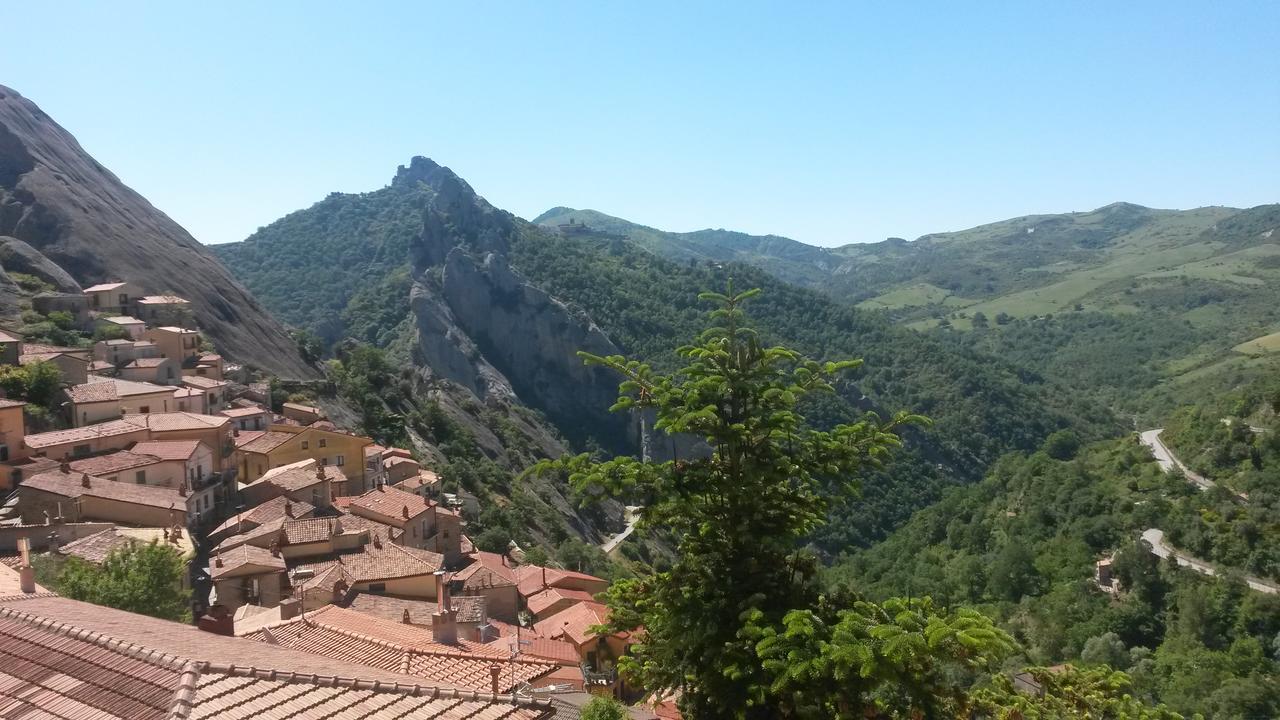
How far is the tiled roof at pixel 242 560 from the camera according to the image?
2448cm

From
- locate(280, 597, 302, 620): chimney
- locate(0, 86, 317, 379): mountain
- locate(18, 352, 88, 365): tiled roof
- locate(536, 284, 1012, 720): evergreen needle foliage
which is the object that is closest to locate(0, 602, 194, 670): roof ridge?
locate(536, 284, 1012, 720): evergreen needle foliage

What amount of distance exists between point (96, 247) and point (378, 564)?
1793 inches

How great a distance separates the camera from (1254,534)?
1917 inches

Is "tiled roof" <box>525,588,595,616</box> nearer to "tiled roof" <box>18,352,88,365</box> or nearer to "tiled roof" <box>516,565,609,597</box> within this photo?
"tiled roof" <box>516,565,609,597</box>

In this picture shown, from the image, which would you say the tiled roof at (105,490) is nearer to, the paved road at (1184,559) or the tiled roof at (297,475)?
the tiled roof at (297,475)

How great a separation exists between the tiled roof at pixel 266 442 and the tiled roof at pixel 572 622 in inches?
612

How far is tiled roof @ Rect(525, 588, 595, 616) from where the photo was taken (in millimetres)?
30922

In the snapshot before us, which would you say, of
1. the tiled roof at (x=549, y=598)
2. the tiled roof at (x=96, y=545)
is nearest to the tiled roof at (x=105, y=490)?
the tiled roof at (x=96, y=545)

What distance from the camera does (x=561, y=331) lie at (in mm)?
105188

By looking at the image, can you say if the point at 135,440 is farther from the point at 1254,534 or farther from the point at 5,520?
the point at 1254,534

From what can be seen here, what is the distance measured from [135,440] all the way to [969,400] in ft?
326

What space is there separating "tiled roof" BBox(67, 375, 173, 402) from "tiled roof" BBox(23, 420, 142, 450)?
7.32 ft

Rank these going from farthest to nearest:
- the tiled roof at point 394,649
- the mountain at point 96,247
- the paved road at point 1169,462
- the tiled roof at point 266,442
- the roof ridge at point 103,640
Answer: the paved road at point 1169,462
the mountain at point 96,247
the tiled roof at point 266,442
the tiled roof at point 394,649
the roof ridge at point 103,640

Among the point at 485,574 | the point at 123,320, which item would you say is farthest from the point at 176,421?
the point at 123,320
